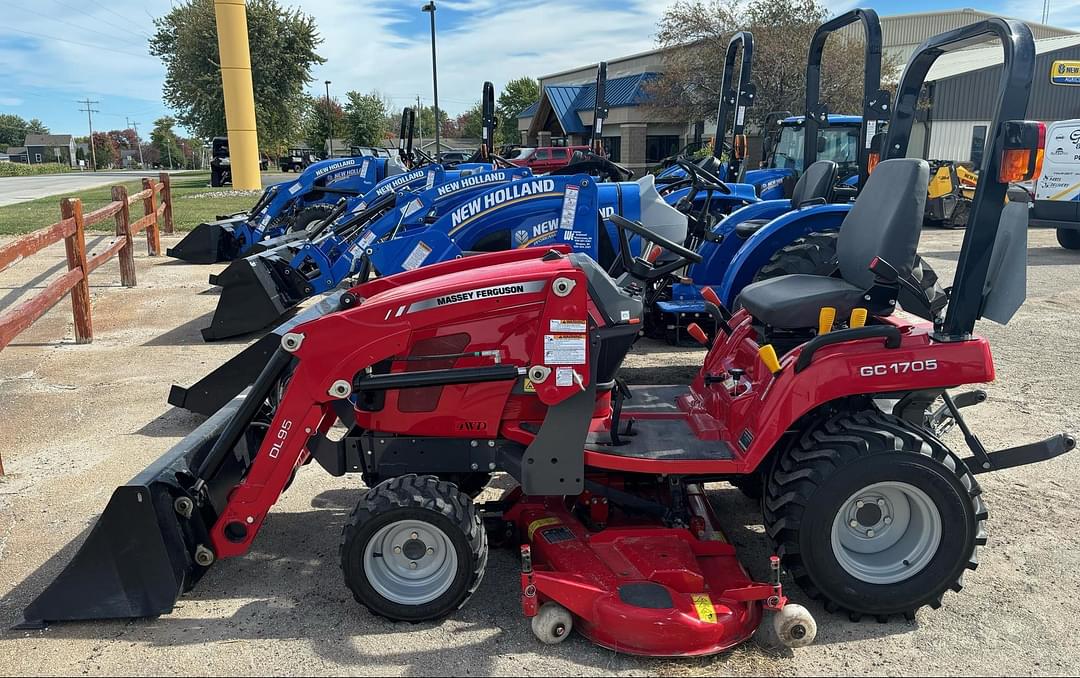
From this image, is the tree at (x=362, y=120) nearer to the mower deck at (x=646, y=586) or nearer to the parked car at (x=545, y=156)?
the parked car at (x=545, y=156)

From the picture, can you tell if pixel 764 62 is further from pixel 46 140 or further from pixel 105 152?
pixel 46 140

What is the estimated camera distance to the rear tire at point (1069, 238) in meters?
13.5

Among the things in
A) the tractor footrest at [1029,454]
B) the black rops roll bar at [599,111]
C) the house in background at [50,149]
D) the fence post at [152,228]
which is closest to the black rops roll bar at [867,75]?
the tractor footrest at [1029,454]

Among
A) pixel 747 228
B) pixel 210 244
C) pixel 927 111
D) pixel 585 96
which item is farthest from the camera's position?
pixel 585 96

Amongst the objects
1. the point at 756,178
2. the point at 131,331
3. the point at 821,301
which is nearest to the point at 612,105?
the point at 756,178

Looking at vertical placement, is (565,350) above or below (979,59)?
below

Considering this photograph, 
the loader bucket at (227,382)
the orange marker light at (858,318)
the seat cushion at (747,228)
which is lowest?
the loader bucket at (227,382)

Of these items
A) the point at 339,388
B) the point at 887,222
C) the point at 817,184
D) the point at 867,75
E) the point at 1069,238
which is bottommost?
the point at 1069,238

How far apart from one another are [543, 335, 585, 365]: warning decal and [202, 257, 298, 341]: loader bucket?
4.95m

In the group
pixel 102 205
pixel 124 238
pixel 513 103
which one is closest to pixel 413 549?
pixel 124 238

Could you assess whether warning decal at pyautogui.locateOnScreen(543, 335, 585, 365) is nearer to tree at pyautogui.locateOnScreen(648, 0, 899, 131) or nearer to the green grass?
the green grass

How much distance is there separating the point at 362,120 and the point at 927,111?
139ft

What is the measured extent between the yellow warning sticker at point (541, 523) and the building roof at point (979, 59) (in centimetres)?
2778

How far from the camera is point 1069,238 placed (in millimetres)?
13602
